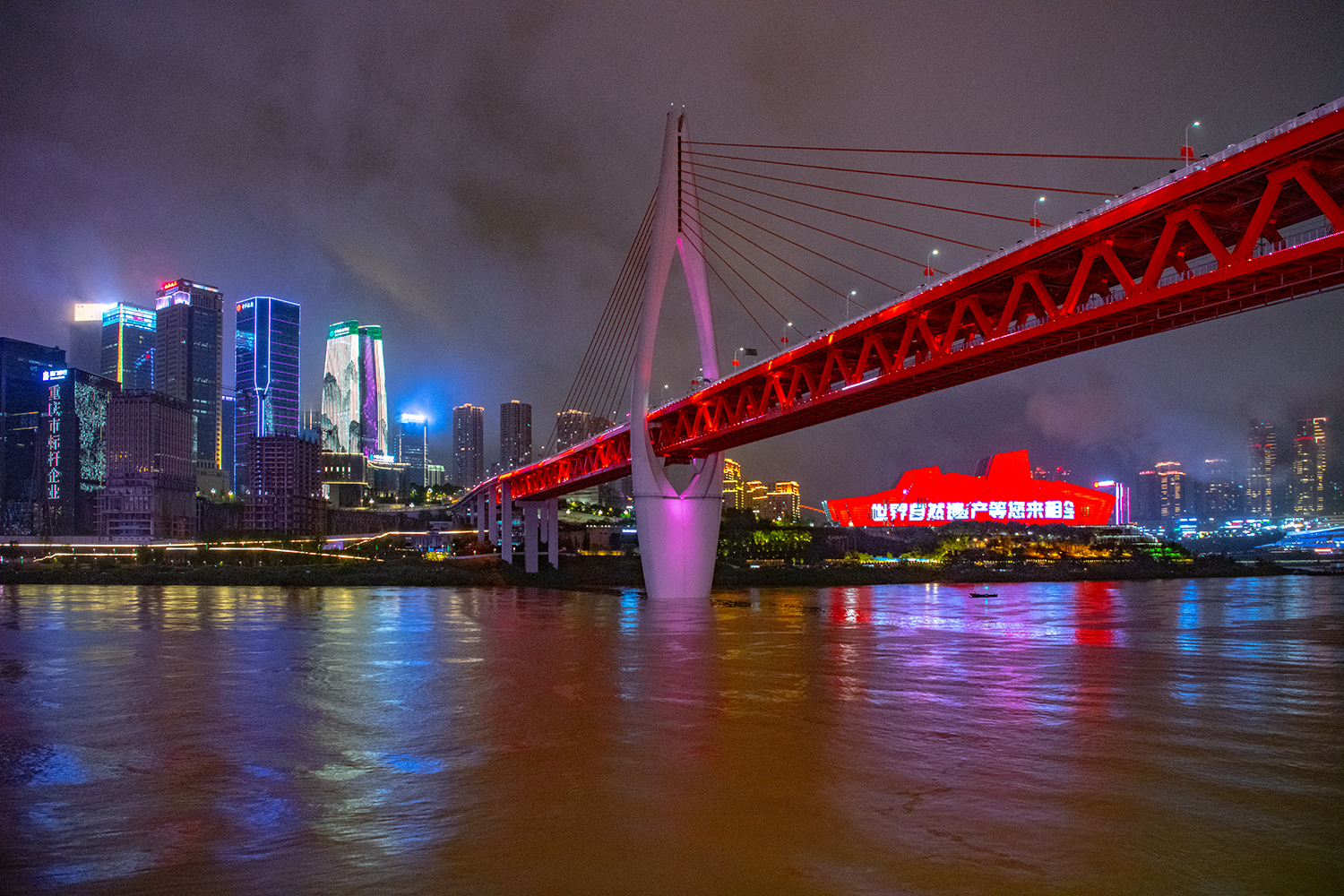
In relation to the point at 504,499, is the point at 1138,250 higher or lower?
higher

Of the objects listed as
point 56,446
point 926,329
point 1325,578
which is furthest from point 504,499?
point 56,446

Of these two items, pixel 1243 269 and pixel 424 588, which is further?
pixel 424 588

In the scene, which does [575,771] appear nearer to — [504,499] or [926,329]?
[926,329]

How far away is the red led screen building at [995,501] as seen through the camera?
375 ft

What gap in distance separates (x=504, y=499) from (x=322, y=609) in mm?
37031

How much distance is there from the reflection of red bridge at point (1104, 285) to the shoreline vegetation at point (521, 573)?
31.5 m

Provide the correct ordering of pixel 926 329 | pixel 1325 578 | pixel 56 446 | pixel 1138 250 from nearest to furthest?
pixel 1138 250
pixel 926 329
pixel 1325 578
pixel 56 446

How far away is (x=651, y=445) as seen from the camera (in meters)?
39.8

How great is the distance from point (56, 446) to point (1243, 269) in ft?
603

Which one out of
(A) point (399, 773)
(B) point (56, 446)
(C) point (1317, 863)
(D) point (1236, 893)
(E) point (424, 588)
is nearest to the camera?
(D) point (1236, 893)

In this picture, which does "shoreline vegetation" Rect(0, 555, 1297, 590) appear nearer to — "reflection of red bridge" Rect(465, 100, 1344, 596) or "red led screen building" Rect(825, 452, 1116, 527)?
"red led screen building" Rect(825, 452, 1116, 527)

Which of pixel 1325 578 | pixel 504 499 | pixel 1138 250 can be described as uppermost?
pixel 1138 250

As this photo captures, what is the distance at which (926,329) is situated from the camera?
2619 centimetres

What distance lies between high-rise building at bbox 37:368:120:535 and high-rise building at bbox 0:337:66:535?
209 centimetres
